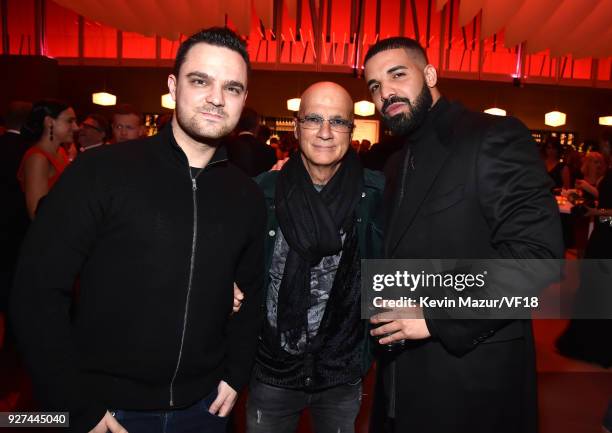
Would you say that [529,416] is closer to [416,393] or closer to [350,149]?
[416,393]

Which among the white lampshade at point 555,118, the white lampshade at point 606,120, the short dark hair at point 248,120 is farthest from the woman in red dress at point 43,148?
the white lampshade at point 606,120

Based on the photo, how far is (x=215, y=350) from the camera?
145 cm

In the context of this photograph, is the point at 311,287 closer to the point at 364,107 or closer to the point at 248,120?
the point at 248,120

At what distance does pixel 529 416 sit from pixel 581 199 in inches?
153

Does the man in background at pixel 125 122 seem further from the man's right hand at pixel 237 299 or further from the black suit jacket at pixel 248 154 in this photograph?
the man's right hand at pixel 237 299

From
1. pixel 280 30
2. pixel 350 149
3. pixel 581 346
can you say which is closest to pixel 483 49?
pixel 280 30

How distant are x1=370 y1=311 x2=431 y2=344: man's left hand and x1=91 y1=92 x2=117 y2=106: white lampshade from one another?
10626 mm

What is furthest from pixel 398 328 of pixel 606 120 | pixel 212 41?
pixel 606 120

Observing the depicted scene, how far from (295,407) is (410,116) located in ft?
3.75

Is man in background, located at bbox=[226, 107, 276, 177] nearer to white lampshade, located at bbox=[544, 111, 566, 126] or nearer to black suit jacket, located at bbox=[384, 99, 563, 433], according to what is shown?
black suit jacket, located at bbox=[384, 99, 563, 433]

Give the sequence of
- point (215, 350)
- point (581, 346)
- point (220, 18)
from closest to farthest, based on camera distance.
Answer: point (215, 350) → point (581, 346) → point (220, 18)

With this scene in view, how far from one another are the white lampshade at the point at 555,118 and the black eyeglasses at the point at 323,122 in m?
10.6

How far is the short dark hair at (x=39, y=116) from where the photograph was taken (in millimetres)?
3183

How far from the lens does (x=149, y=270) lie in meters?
1.29
